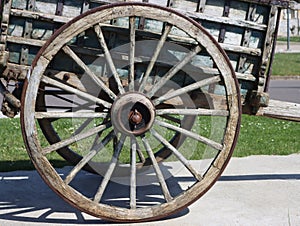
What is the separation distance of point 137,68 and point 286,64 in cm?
1533

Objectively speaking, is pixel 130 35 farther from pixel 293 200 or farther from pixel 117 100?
pixel 293 200

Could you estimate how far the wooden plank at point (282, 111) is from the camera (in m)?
5.66

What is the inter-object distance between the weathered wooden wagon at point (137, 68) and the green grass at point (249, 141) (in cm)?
177

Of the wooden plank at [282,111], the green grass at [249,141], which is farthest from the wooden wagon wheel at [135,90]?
the green grass at [249,141]

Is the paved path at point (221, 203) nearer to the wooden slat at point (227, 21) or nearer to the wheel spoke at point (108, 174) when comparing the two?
the wheel spoke at point (108, 174)

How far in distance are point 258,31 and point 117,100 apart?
120cm

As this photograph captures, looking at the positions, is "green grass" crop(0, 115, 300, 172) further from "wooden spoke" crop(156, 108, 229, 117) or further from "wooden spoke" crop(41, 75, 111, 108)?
"wooden spoke" crop(156, 108, 229, 117)

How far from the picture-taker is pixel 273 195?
6.11 metres

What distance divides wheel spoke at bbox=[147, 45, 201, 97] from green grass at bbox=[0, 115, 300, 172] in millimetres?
2210

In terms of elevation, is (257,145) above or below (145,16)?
below

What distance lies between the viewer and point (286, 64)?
20.1m

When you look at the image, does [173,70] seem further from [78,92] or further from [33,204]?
[33,204]

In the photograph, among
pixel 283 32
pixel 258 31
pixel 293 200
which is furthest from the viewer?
pixel 283 32

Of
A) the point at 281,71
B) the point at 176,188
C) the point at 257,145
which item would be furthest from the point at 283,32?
the point at 176,188
